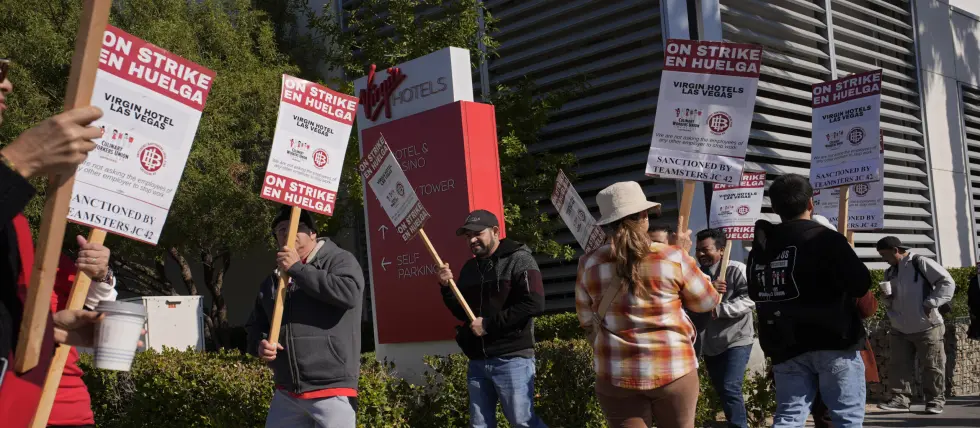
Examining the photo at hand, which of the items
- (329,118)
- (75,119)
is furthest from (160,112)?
(75,119)

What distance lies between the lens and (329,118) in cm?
639

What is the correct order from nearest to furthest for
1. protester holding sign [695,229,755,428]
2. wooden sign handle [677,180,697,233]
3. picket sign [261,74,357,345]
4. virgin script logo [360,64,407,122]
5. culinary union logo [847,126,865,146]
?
1. picket sign [261,74,357,345]
2. wooden sign handle [677,180,697,233]
3. protester holding sign [695,229,755,428]
4. culinary union logo [847,126,865,146]
5. virgin script logo [360,64,407,122]

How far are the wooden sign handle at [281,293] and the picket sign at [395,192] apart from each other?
1.41m

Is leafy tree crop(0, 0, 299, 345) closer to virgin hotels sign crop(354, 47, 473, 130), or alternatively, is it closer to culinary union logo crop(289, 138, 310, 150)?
virgin hotels sign crop(354, 47, 473, 130)

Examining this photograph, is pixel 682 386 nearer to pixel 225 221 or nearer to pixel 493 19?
pixel 493 19

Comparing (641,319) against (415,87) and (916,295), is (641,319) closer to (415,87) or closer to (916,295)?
(415,87)

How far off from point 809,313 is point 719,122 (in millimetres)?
1824

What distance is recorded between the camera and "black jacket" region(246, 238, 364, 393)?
18.2 ft

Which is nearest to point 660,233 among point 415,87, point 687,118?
point 687,118

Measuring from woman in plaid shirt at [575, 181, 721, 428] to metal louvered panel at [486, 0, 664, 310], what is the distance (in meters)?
8.66

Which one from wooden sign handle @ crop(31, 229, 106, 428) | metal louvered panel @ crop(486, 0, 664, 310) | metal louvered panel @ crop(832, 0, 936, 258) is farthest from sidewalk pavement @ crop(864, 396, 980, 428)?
wooden sign handle @ crop(31, 229, 106, 428)

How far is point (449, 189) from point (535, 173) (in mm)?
5563

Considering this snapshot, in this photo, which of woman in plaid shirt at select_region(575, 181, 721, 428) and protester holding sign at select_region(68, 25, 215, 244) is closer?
protester holding sign at select_region(68, 25, 215, 244)

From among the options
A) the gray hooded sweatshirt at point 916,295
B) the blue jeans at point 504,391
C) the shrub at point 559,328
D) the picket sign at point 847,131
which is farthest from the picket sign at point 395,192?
the gray hooded sweatshirt at point 916,295
